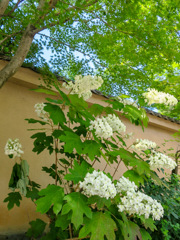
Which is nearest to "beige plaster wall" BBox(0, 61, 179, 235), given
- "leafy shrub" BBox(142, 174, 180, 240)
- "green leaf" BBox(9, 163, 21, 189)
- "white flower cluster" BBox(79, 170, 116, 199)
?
"green leaf" BBox(9, 163, 21, 189)

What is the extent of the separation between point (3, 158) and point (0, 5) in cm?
255

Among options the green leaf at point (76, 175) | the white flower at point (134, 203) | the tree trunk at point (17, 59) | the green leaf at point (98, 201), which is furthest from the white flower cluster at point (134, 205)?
the tree trunk at point (17, 59)

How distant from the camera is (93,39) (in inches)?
207

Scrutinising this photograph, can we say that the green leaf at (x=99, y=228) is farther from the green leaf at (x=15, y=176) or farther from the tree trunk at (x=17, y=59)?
the tree trunk at (x=17, y=59)

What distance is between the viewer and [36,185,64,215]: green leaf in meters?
1.81

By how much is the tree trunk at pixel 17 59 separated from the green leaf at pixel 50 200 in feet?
5.69

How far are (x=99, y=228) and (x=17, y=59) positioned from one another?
252 cm

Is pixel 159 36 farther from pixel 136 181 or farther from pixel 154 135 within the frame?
pixel 136 181

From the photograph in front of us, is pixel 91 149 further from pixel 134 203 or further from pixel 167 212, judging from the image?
pixel 167 212

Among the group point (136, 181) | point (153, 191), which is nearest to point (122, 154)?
point (136, 181)

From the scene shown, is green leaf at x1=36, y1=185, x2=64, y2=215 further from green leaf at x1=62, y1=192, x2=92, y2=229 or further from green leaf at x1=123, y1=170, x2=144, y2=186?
green leaf at x1=123, y1=170, x2=144, y2=186

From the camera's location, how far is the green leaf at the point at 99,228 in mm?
1734

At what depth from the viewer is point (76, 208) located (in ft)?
5.61

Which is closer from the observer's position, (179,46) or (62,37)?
(179,46)
